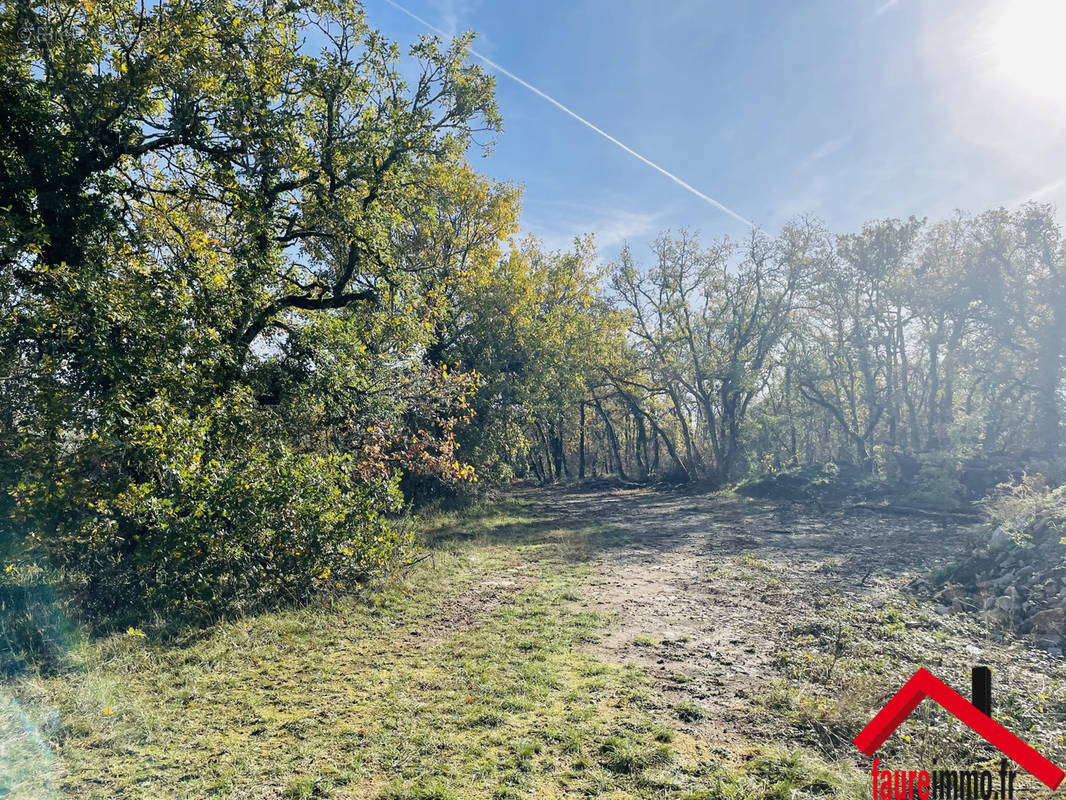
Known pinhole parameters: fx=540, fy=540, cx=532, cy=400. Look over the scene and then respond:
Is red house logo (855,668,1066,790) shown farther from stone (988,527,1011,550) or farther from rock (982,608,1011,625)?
stone (988,527,1011,550)

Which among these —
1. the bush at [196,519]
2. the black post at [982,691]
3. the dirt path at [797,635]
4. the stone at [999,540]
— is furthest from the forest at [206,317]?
the black post at [982,691]

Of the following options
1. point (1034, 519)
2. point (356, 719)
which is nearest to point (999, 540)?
point (1034, 519)

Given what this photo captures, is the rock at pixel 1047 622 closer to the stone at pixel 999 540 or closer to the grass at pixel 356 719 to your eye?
the stone at pixel 999 540

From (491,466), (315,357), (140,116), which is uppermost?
(140,116)

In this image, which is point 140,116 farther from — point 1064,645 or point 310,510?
point 1064,645

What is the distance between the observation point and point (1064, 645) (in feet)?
23.7

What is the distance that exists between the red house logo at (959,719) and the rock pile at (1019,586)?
10.6 ft

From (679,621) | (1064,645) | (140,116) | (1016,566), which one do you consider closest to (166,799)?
(679,621)

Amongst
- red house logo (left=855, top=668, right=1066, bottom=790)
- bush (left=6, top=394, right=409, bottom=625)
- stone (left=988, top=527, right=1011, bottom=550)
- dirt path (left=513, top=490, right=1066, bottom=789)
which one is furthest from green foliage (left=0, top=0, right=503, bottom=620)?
stone (left=988, top=527, right=1011, bottom=550)

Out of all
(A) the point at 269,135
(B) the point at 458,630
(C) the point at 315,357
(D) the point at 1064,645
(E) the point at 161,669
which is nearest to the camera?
(E) the point at 161,669

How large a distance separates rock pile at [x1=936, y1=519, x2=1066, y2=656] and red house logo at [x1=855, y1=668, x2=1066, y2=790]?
3232mm

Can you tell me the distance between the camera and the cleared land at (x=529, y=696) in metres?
4.43

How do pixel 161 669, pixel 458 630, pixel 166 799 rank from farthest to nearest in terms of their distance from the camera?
pixel 458 630, pixel 161 669, pixel 166 799

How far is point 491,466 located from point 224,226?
13984mm
